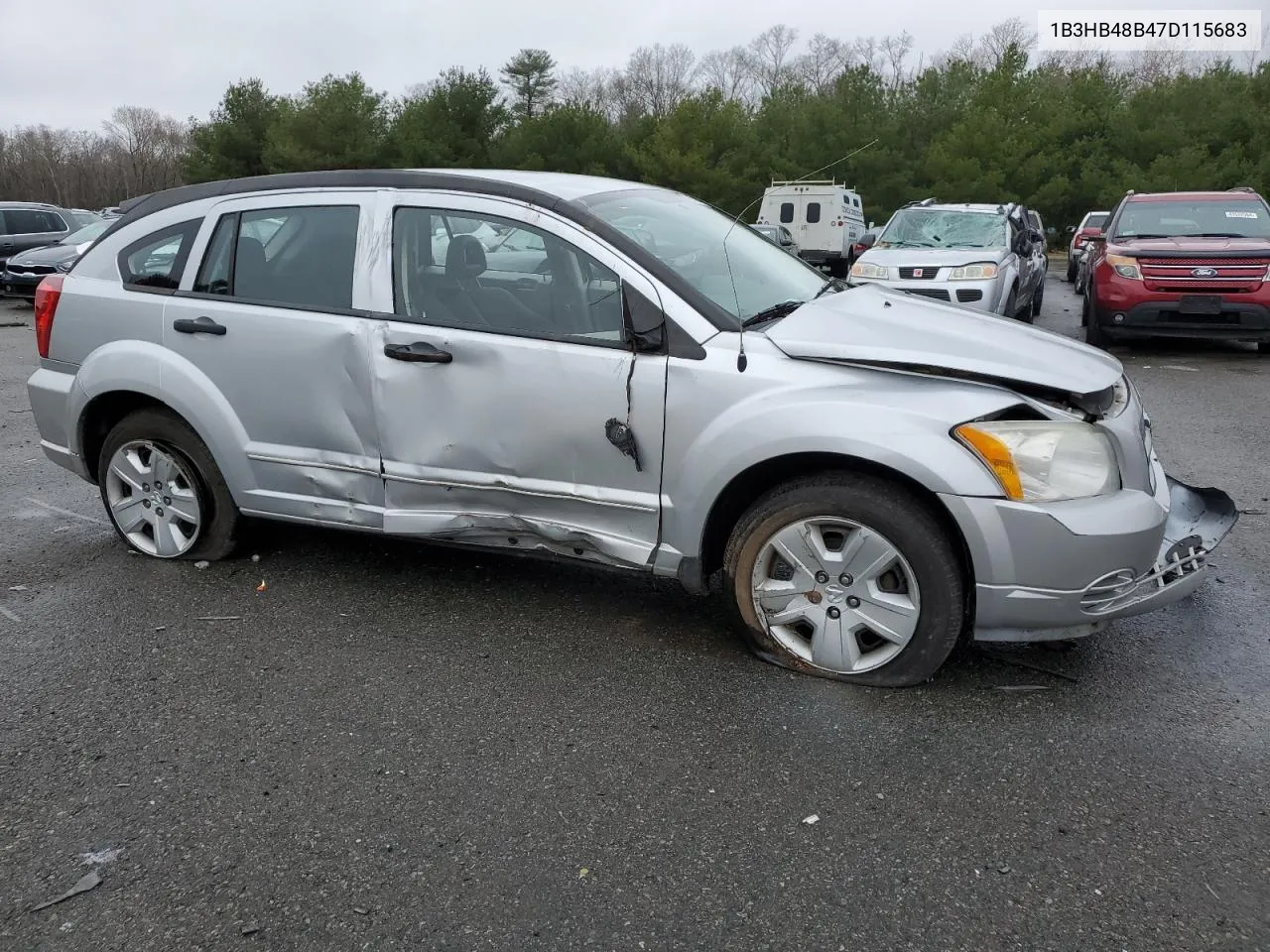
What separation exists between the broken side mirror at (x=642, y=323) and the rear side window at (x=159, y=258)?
216cm

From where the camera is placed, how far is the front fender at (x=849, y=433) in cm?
318

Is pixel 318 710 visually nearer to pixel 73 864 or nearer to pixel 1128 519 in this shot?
pixel 73 864

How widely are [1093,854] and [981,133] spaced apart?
42.9 metres

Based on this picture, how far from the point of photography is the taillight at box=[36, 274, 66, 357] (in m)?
4.70

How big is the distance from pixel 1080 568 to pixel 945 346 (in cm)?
84

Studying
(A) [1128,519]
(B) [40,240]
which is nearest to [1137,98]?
(B) [40,240]

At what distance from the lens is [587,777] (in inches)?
118

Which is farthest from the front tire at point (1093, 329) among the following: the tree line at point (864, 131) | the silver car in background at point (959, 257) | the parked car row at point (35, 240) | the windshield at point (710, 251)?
the tree line at point (864, 131)

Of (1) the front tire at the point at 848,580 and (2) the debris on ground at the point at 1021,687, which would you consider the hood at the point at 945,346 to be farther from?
(2) the debris on ground at the point at 1021,687

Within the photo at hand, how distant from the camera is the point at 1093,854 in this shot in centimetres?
259

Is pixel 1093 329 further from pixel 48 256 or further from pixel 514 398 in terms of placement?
pixel 48 256

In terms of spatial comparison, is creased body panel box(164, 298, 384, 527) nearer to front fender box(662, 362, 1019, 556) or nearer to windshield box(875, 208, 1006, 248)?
front fender box(662, 362, 1019, 556)

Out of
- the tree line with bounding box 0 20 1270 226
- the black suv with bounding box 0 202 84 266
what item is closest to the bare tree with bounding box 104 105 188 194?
the tree line with bounding box 0 20 1270 226

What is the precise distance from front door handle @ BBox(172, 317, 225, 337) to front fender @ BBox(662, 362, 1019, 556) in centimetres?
210
